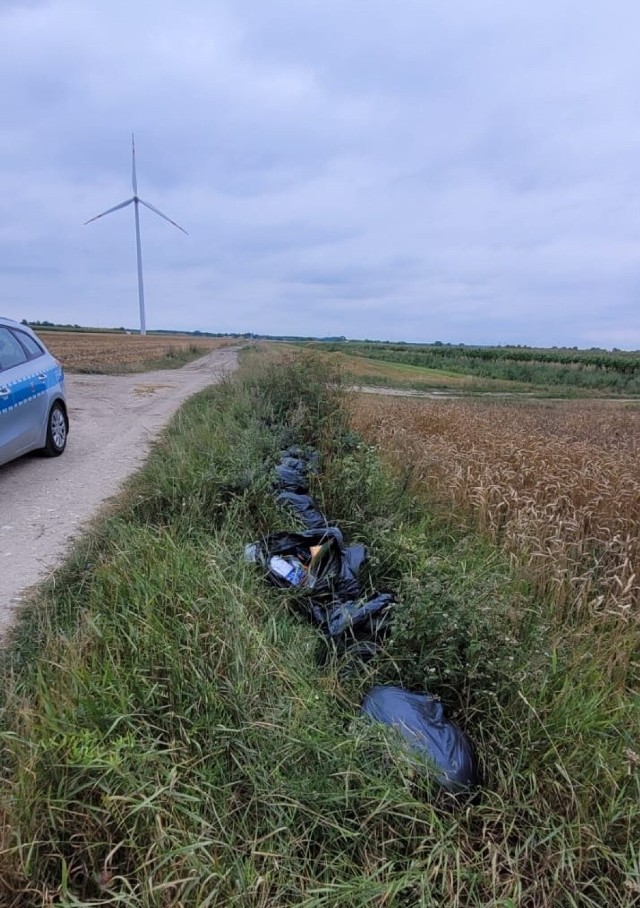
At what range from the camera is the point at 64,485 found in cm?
573

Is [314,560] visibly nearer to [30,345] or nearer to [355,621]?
[355,621]

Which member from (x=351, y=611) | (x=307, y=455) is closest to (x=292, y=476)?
(x=307, y=455)

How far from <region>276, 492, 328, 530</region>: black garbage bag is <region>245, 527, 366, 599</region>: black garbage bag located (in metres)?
0.42

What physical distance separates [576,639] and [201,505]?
2.66 meters

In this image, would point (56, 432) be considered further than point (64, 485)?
Yes

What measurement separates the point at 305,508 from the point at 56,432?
14.3 feet

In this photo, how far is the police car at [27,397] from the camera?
225 inches

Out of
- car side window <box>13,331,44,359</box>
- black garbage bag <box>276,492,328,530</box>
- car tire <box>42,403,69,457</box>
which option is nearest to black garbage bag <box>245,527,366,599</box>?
black garbage bag <box>276,492,328,530</box>

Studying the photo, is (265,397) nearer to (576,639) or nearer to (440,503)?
(440,503)

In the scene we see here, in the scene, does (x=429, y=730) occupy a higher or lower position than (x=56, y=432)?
lower

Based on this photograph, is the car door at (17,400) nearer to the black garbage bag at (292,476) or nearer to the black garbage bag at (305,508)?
the black garbage bag at (292,476)

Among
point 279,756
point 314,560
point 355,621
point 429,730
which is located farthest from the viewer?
point 314,560

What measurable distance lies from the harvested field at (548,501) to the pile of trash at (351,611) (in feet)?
4.29

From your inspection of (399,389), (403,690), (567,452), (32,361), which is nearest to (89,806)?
(403,690)
